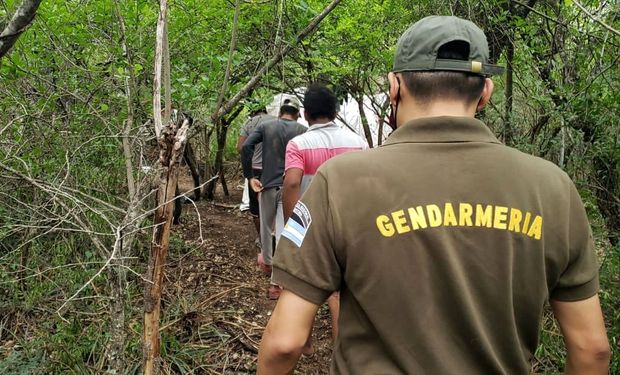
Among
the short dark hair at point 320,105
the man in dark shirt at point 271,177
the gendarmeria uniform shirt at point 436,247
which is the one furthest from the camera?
the man in dark shirt at point 271,177

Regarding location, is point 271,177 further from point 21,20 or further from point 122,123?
point 21,20

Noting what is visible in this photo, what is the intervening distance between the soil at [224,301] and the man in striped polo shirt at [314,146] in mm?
514

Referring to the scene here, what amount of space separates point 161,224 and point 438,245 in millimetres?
1538

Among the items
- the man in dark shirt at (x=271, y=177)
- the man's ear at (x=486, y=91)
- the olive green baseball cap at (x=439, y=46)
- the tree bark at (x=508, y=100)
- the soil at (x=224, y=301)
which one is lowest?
the soil at (x=224, y=301)

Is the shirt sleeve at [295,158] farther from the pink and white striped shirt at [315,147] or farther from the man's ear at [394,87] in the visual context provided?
the man's ear at [394,87]

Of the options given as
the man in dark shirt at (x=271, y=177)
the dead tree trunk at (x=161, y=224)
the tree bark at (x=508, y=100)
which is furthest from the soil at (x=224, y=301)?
the tree bark at (x=508, y=100)

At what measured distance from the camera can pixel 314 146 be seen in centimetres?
376

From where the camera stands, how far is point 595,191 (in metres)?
3.92

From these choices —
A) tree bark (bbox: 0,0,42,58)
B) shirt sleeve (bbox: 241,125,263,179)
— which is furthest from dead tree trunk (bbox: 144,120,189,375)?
shirt sleeve (bbox: 241,125,263,179)

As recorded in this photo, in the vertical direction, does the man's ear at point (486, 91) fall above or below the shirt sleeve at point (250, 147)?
above

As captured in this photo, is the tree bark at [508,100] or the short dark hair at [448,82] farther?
the tree bark at [508,100]

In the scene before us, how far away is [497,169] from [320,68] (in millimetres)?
5677

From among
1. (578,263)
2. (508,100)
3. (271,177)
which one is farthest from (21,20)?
(508,100)

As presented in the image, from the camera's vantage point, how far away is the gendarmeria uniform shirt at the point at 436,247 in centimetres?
116
